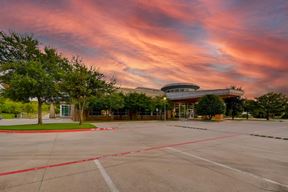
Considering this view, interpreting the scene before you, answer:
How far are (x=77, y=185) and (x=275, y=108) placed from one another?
179 feet

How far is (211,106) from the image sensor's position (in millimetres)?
41375

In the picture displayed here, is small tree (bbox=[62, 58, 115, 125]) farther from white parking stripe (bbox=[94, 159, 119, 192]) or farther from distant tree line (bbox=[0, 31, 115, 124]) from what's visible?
white parking stripe (bbox=[94, 159, 119, 192])

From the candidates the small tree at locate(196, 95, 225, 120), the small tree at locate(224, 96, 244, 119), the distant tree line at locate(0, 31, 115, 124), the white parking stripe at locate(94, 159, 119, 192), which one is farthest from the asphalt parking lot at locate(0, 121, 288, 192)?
the small tree at locate(224, 96, 244, 119)

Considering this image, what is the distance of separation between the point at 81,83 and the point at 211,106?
89.2 ft

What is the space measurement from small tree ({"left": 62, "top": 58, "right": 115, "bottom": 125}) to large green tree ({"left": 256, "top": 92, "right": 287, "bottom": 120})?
1590 inches

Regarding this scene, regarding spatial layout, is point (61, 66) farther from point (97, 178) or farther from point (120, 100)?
point (97, 178)

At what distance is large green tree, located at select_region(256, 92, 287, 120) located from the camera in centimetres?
4862

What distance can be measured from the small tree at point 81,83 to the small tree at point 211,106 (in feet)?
73.2

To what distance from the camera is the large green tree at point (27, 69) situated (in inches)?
835

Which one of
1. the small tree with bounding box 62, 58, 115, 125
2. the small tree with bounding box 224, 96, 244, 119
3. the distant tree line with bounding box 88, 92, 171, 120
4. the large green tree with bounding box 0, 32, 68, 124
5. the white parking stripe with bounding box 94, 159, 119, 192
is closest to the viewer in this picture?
the white parking stripe with bounding box 94, 159, 119, 192

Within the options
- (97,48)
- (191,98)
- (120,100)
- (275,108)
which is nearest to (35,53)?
(97,48)

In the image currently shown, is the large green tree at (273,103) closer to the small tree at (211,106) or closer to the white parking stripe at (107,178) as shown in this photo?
the small tree at (211,106)

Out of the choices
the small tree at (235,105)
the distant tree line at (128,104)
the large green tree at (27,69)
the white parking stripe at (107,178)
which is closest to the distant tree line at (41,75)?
the large green tree at (27,69)

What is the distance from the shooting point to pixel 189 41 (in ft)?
74.0
